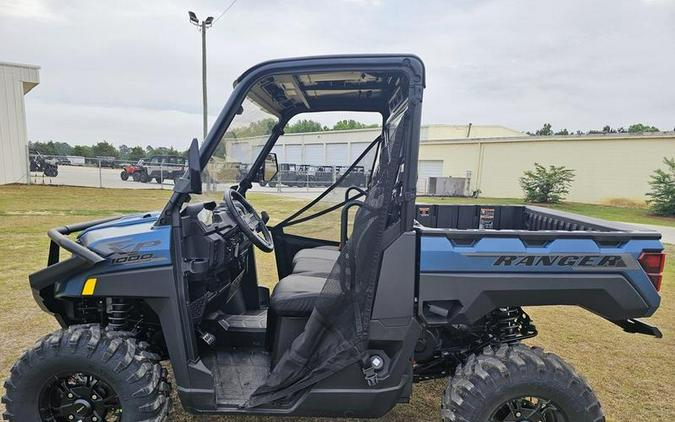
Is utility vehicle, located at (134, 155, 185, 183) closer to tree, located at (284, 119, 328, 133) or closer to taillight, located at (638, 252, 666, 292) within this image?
tree, located at (284, 119, 328, 133)

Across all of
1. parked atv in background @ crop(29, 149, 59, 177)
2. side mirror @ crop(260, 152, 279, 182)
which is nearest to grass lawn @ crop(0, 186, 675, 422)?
side mirror @ crop(260, 152, 279, 182)

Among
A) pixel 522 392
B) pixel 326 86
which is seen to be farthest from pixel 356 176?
pixel 522 392

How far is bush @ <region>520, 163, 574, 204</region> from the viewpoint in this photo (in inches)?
771

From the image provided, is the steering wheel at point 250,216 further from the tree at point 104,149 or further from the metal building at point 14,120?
the tree at point 104,149

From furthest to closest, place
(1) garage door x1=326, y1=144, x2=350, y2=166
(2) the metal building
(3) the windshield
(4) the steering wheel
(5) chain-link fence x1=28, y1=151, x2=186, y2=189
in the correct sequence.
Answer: (5) chain-link fence x1=28, y1=151, x2=186, y2=189, (2) the metal building, (1) garage door x1=326, y1=144, x2=350, y2=166, (4) the steering wheel, (3) the windshield

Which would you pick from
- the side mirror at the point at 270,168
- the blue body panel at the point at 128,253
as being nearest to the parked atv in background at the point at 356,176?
the side mirror at the point at 270,168

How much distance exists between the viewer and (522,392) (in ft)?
6.75

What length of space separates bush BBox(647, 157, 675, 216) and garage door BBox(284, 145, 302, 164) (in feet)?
58.2

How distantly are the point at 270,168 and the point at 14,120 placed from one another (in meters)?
19.3

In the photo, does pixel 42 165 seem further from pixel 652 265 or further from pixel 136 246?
pixel 652 265

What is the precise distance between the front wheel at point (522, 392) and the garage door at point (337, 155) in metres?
1.64

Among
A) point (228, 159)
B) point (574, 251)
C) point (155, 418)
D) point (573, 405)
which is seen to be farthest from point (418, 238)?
point (155, 418)

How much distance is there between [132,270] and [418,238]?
1434 millimetres

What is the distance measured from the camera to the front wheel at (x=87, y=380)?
207 centimetres
